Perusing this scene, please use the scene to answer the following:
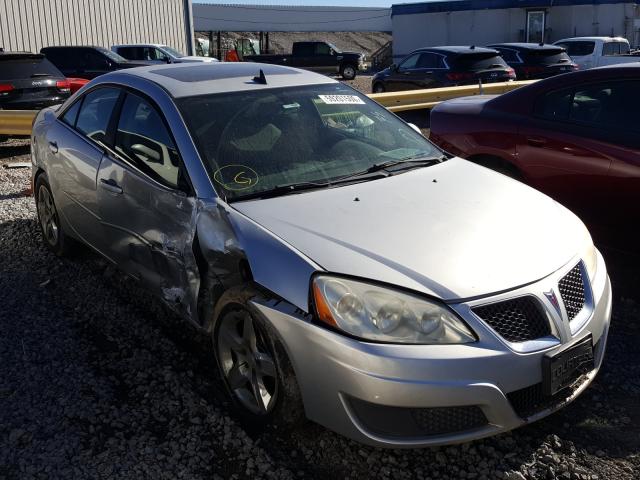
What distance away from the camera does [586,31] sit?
3494 centimetres

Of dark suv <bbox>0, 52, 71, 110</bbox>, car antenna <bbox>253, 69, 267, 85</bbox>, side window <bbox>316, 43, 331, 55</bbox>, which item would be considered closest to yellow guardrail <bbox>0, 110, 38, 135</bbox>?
dark suv <bbox>0, 52, 71, 110</bbox>

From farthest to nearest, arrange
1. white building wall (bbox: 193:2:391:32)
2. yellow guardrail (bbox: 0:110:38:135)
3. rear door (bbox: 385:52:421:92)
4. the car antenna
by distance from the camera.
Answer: white building wall (bbox: 193:2:391:32) → rear door (bbox: 385:52:421:92) → yellow guardrail (bbox: 0:110:38:135) → the car antenna

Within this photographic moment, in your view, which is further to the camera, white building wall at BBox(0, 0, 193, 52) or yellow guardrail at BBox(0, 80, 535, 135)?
white building wall at BBox(0, 0, 193, 52)

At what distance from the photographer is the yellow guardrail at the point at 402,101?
902 centimetres

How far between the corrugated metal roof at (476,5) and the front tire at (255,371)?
36.1 metres

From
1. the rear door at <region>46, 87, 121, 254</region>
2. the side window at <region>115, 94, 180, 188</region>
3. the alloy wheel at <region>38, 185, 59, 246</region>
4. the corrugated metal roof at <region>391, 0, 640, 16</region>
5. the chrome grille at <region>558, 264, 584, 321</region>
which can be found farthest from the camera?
the corrugated metal roof at <region>391, 0, 640, 16</region>

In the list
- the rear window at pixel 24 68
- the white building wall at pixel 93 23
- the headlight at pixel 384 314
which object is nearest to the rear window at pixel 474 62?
the rear window at pixel 24 68

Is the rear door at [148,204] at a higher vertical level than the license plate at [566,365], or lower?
higher

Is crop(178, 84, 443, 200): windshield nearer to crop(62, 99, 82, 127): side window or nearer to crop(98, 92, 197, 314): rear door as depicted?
crop(98, 92, 197, 314): rear door

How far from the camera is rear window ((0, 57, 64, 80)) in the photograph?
1132 cm

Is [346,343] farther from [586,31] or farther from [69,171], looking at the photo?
[586,31]

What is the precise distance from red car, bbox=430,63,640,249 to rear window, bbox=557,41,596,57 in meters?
19.0

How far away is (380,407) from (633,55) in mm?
22635

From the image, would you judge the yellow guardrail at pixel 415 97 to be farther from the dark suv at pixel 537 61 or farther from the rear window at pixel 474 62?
the dark suv at pixel 537 61
